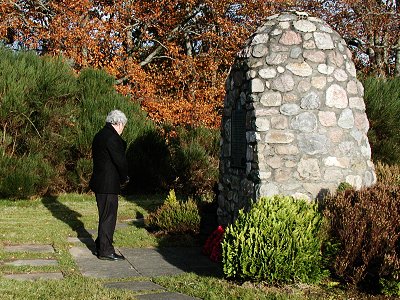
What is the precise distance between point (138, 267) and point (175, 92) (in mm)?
15709

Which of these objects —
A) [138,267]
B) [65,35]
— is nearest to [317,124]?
[138,267]

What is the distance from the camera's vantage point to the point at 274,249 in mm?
5430

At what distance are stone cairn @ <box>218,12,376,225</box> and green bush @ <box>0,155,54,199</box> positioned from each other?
7.16 metres

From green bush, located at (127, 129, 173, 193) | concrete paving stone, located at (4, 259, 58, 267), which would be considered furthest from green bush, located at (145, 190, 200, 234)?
green bush, located at (127, 129, 173, 193)

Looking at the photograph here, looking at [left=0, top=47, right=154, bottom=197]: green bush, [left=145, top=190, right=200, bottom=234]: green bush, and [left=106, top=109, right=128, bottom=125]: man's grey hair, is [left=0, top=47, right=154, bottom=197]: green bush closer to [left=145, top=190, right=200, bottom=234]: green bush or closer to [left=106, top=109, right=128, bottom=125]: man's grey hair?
[left=145, top=190, right=200, bottom=234]: green bush

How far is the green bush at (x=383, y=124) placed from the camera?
12695 mm

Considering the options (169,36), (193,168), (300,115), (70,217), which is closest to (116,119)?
(300,115)

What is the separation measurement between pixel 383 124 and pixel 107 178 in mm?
8572

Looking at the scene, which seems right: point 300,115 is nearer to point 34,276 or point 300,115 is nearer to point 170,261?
point 170,261

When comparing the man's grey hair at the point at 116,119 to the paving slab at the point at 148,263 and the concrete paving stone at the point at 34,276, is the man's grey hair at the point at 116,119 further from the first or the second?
the concrete paving stone at the point at 34,276

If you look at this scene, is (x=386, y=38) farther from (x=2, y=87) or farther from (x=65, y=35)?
(x=2, y=87)

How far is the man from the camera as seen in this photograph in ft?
23.0

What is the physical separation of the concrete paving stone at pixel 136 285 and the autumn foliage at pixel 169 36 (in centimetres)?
1245

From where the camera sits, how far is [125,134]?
14.5 metres
